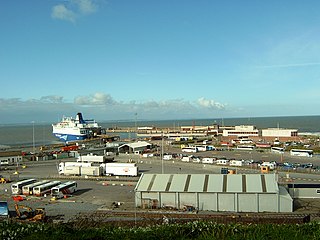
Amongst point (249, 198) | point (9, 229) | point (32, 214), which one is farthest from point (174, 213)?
point (9, 229)

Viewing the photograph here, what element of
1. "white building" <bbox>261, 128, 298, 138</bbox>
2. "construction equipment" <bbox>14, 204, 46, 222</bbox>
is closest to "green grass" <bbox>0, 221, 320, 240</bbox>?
"construction equipment" <bbox>14, 204, 46, 222</bbox>

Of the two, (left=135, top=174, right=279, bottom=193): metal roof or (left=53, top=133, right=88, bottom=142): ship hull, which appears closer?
(left=135, top=174, right=279, bottom=193): metal roof

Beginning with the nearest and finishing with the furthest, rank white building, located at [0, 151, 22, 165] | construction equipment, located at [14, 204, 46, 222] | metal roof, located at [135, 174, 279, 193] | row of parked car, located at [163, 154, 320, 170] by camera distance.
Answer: construction equipment, located at [14, 204, 46, 222], metal roof, located at [135, 174, 279, 193], row of parked car, located at [163, 154, 320, 170], white building, located at [0, 151, 22, 165]

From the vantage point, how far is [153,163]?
34.1 m

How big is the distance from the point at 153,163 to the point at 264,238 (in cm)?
2748

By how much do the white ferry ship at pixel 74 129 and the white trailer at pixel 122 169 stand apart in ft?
150

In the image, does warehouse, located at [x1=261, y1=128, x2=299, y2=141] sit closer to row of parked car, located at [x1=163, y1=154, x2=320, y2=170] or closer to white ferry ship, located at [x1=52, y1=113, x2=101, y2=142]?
row of parked car, located at [x1=163, y1=154, x2=320, y2=170]

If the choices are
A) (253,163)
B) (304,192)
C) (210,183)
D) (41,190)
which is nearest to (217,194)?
(210,183)

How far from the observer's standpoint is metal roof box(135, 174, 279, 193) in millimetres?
15844

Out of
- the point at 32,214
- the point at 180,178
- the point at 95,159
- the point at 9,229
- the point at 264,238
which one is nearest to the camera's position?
the point at 264,238

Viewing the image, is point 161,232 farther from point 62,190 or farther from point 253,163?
point 253,163

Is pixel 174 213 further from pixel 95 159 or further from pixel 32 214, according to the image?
pixel 95 159

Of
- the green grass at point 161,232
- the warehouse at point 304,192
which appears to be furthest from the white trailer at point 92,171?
the green grass at point 161,232

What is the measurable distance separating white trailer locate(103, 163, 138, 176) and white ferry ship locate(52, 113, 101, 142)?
150ft
